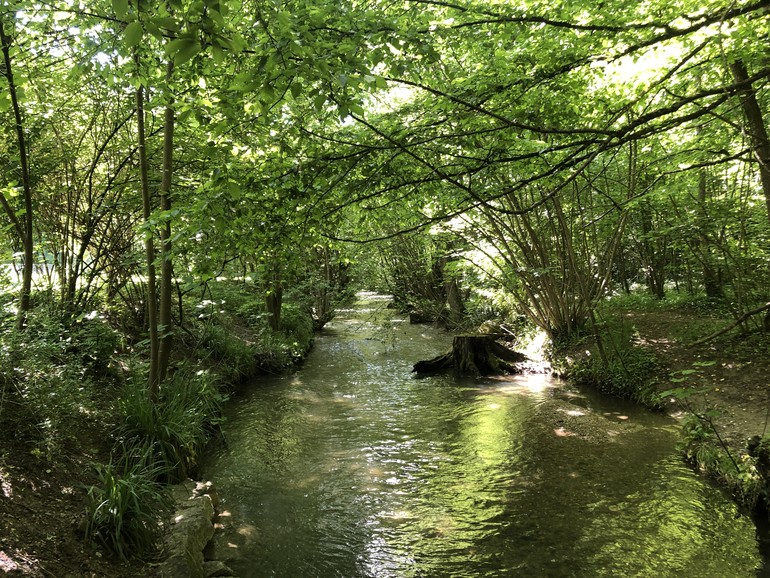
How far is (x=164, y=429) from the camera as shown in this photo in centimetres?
589

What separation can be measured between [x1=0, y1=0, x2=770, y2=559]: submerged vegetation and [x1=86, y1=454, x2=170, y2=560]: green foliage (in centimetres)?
3

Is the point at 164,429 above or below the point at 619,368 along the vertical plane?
above

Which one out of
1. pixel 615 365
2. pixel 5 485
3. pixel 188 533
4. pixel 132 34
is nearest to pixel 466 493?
pixel 188 533

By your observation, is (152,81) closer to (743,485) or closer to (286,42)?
(286,42)

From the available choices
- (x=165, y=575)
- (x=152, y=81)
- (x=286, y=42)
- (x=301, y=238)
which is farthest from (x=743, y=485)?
(x=152, y=81)

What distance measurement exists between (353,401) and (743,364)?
7.34 metres

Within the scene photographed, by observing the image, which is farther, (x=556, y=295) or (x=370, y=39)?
(x=556, y=295)

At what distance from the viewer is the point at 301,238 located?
16.6 feet

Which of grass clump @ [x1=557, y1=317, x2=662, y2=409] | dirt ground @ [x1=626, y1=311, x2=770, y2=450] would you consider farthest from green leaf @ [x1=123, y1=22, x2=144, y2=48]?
grass clump @ [x1=557, y1=317, x2=662, y2=409]

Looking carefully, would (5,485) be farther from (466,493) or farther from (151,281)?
(466,493)

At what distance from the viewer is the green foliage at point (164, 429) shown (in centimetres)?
555

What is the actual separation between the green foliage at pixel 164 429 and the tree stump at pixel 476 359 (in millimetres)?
6896

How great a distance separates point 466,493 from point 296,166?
443cm

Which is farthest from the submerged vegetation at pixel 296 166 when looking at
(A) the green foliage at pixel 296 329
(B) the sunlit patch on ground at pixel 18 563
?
(A) the green foliage at pixel 296 329
